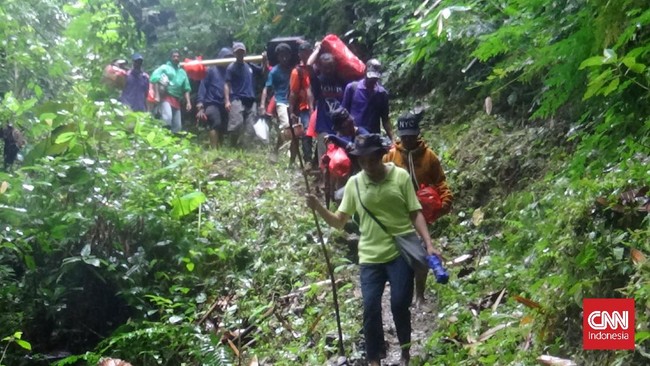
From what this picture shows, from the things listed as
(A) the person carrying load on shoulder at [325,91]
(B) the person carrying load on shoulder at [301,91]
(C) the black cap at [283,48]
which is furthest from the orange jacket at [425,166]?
(C) the black cap at [283,48]

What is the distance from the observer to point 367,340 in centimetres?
620

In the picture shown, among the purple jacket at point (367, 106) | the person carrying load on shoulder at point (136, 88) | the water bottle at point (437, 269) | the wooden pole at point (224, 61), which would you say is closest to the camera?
the water bottle at point (437, 269)

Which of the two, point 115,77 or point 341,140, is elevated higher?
point 115,77

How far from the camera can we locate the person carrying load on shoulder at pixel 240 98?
14039mm

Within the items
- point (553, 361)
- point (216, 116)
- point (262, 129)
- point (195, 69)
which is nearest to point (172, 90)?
point (195, 69)

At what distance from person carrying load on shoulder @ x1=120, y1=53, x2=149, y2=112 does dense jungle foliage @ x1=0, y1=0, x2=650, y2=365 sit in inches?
74.3

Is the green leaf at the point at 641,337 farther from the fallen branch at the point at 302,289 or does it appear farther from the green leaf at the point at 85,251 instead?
the green leaf at the point at 85,251

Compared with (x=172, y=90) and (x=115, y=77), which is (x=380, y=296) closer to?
(x=172, y=90)

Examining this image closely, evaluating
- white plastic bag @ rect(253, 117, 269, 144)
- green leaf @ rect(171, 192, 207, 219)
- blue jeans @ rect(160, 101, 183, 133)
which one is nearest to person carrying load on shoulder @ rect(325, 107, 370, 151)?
green leaf @ rect(171, 192, 207, 219)

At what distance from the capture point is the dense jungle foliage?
5211mm

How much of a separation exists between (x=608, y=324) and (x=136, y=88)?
1173 centimetres

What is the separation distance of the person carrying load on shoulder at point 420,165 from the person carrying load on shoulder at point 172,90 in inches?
334

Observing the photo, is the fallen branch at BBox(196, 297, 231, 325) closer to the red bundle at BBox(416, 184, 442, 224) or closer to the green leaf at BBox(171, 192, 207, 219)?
the green leaf at BBox(171, 192, 207, 219)

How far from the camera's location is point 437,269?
572 centimetres
